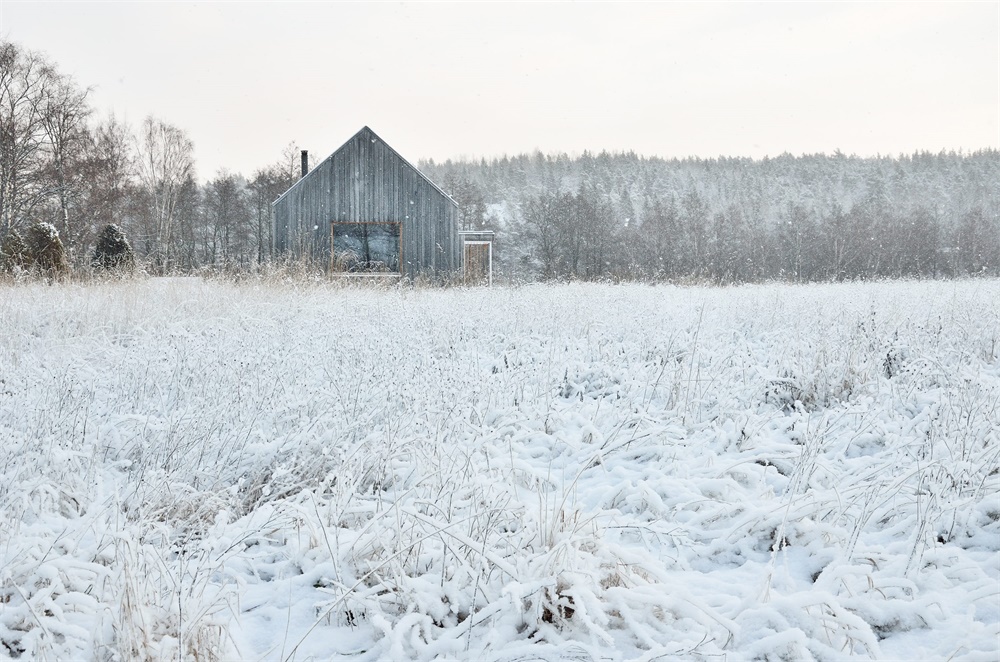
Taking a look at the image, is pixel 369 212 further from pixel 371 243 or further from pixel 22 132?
pixel 22 132

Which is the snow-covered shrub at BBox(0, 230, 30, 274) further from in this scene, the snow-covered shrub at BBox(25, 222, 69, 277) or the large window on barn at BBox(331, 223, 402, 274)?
the large window on barn at BBox(331, 223, 402, 274)

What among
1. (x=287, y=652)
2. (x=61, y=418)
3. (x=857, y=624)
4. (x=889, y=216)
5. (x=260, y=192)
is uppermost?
(x=260, y=192)

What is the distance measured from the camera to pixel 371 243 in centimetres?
1781

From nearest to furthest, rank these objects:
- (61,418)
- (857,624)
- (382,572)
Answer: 1. (857,624)
2. (382,572)
3. (61,418)

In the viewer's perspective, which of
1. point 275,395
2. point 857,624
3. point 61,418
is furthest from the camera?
point 275,395

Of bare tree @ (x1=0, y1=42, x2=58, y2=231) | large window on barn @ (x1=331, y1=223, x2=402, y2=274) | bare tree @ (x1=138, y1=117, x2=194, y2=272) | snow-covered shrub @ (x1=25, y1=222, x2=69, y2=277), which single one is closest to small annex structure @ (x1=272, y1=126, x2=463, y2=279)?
large window on barn @ (x1=331, y1=223, x2=402, y2=274)

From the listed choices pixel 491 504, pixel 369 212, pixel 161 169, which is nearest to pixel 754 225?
pixel 369 212

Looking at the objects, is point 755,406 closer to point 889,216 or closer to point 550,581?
point 550,581

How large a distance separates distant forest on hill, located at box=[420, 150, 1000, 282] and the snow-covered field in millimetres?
15852

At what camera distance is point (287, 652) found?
6.12ft

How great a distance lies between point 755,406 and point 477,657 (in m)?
3.15

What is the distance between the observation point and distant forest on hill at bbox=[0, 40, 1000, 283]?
23.4m

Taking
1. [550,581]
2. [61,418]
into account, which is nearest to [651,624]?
[550,581]

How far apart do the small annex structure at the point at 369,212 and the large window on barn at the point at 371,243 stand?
29 mm
